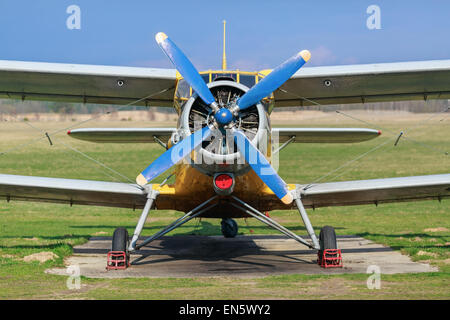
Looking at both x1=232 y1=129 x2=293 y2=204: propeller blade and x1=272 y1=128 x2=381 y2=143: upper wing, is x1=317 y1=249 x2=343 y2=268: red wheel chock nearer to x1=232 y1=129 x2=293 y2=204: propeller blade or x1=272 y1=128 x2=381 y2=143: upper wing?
x1=232 y1=129 x2=293 y2=204: propeller blade

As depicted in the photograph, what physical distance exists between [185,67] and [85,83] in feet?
9.21

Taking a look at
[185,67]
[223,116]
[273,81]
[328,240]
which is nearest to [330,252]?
[328,240]

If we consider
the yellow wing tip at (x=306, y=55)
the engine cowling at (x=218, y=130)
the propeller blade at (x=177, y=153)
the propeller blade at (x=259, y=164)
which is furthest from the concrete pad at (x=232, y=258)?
the yellow wing tip at (x=306, y=55)

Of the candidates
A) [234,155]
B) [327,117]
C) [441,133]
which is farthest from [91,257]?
[327,117]

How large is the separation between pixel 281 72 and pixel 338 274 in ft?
11.0

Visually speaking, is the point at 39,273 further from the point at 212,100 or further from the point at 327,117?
the point at 327,117

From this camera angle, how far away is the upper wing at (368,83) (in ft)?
38.9

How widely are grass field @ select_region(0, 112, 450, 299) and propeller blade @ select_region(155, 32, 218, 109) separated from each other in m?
2.87

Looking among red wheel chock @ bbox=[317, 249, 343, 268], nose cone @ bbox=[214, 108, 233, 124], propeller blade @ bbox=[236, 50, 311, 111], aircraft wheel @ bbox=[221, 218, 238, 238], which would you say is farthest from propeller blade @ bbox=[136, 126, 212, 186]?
aircraft wheel @ bbox=[221, 218, 238, 238]

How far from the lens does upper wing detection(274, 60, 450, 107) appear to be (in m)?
11.9

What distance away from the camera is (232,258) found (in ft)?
41.9

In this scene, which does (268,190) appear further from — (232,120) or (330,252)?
(232,120)

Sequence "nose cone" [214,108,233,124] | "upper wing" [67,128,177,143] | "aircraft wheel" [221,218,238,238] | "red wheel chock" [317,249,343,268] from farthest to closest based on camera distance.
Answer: "aircraft wheel" [221,218,238,238] < "upper wing" [67,128,177,143] < "red wheel chock" [317,249,343,268] < "nose cone" [214,108,233,124]

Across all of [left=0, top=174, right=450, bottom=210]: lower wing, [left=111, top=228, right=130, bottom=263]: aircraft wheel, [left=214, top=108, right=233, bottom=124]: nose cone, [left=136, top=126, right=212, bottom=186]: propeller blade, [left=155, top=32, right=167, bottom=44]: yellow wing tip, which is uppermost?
[left=155, top=32, right=167, bottom=44]: yellow wing tip
